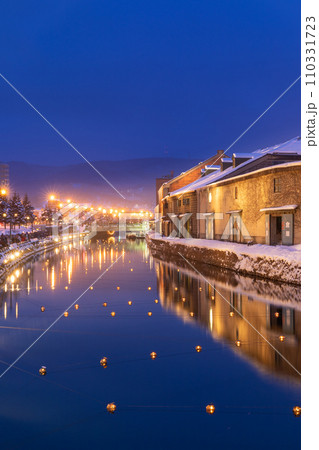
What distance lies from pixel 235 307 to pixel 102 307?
569 cm

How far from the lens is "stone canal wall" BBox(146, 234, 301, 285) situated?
2173 cm

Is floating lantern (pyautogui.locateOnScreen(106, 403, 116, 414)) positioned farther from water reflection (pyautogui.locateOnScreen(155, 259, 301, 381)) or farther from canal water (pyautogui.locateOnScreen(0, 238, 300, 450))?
water reflection (pyautogui.locateOnScreen(155, 259, 301, 381))

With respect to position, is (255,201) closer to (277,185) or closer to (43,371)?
(277,185)

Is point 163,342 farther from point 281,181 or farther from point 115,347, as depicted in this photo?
point 281,181

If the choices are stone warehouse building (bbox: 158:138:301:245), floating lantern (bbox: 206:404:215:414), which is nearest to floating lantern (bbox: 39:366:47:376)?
floating lantern (bbox: 206:404:215:414)

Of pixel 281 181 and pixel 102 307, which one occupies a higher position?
pixel 281 181

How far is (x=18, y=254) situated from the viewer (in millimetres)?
34906

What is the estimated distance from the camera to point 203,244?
34.4 metres

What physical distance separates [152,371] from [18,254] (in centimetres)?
2828

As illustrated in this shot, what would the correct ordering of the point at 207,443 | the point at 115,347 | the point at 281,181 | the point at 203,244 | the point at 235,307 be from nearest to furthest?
the point at 207,443 → the point at 115,347 → the point at 235,307 → the point at 281,181 → the point at 203,244

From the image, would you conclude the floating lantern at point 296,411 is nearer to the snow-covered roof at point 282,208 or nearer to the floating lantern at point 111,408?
the floating lantern at point 111,408

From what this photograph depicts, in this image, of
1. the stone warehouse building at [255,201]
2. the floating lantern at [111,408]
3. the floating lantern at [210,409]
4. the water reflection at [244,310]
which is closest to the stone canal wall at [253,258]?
the water reflection at [244,310]

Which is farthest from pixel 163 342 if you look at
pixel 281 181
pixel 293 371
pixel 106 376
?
pixel 281 181

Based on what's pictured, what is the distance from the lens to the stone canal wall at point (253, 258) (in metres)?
21.7
